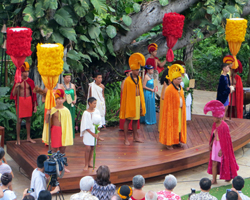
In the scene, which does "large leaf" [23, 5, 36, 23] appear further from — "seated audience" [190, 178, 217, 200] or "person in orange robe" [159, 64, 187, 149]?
"seated audience" [190, 178, 217, 200]

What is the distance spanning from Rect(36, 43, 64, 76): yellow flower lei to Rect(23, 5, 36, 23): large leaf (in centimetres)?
251

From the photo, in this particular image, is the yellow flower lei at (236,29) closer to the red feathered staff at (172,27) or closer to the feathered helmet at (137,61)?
the red feathered staff at (172,27)

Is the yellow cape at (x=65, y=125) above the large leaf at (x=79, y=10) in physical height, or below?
below

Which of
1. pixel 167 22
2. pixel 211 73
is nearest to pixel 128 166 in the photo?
pixel 167 22

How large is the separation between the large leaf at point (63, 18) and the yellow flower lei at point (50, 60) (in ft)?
8.82

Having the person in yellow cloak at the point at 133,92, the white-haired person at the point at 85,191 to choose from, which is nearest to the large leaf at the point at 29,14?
the person in yellow cloak at the point at 133,92

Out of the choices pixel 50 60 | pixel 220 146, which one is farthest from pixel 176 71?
pixel 50 60

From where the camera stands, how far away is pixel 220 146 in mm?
6434

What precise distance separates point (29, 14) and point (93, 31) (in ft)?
5.60

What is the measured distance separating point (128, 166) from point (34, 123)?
288 centimetres

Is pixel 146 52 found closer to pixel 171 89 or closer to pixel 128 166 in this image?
pixel 171 89

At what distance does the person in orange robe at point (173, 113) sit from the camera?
723 centimetres

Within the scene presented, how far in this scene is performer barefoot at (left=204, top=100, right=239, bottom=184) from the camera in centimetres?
633

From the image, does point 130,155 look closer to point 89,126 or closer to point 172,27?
point 89,126
